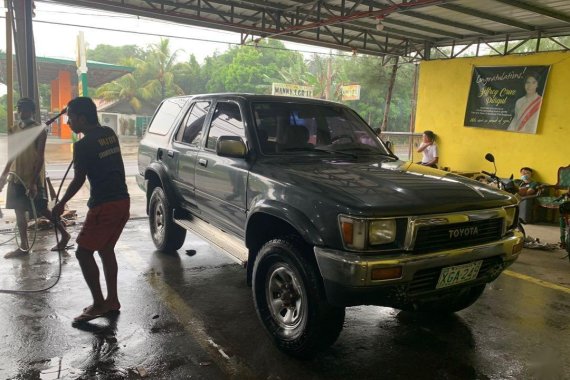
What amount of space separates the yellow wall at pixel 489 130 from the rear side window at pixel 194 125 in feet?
25.2

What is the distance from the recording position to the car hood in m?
2.76

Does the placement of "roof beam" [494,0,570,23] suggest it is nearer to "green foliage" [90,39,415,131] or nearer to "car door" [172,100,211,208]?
"car door" [172,100,211,208]

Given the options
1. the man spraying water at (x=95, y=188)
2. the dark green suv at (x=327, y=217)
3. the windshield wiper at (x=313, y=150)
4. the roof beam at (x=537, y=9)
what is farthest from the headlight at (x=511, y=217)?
the roof beam at (x=537, y=9)

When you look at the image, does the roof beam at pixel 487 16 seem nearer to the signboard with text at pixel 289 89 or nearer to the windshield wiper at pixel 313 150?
the windshield wiper at pixel 313 150

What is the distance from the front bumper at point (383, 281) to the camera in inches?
102

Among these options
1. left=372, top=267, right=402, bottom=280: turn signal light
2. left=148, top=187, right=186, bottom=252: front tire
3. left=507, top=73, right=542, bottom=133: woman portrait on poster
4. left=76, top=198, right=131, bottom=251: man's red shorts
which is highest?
left=507, top=73, right=542, bottom=133: woman portrait on poster

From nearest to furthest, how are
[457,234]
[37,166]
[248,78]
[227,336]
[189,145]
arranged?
[457,234], [227,336], [189,145], [37,166], [248,78]

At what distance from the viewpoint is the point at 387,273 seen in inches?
103

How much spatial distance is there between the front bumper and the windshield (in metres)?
1.30

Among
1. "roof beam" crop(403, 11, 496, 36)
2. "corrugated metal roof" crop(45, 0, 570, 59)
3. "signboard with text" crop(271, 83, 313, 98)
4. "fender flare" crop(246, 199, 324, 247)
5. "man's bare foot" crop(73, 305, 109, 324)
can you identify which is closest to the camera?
"fender flare" crop(246, 199, 324, 247)

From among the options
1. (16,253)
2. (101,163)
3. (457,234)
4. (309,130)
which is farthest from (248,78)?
(457,234)

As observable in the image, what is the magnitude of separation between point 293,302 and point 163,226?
2.67 meters

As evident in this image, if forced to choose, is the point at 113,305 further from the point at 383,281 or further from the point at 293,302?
the point at 383,281

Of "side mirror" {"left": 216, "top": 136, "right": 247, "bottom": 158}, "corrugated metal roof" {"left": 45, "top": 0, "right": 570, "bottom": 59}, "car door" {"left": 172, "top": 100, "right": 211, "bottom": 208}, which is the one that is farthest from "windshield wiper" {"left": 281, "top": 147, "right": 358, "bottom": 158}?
"corrugated metal roof" {"left": 45, "top": 0, "right": 570, "bottom": 59}
